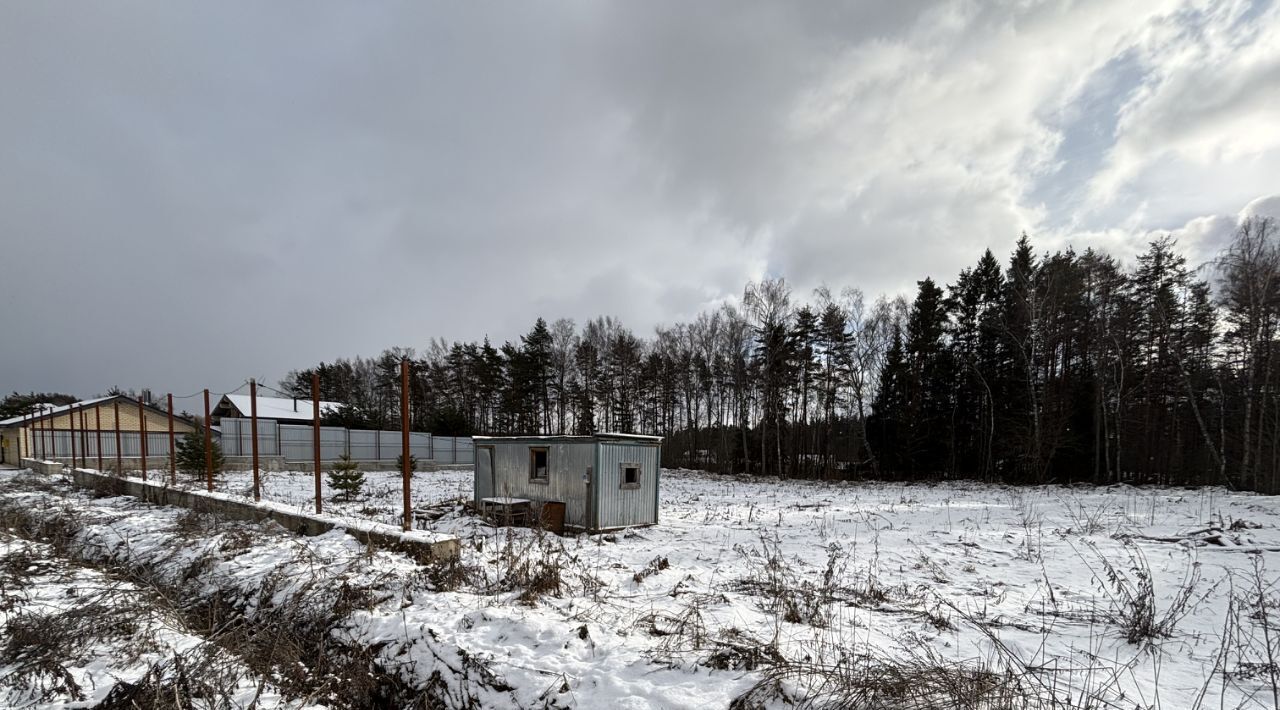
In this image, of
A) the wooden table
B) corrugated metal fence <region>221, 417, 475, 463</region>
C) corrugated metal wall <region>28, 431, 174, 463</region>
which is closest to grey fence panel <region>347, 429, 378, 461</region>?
corrugated metal fence <region>221, 417, 475, 463</region>

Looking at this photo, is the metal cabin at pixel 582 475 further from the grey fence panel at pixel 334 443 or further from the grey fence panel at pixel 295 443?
the grey fence panel at pixel 295 443

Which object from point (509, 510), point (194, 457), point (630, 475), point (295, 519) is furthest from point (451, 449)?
point (295, 519)

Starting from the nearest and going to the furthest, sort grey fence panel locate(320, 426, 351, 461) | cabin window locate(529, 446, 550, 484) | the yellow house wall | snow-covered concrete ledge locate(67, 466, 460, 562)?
snow-covered concrete ledge locate(67, 466, 460, 562) → cabin window locate(529, 446, 550, 484) → grey fence panel locate(320, 426, 351, 461) → the yellow house wall

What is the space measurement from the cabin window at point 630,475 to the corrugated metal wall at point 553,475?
99 centimetres

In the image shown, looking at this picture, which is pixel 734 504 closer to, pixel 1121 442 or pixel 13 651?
pixel 13 651

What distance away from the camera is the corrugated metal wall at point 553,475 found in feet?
36.4

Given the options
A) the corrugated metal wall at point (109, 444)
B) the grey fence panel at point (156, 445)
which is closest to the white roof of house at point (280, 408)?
the grey fence panel at point (156, 445)

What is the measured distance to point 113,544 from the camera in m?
8.08

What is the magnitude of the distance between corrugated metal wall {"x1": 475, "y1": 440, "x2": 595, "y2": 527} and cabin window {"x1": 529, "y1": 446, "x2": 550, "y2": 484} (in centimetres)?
10

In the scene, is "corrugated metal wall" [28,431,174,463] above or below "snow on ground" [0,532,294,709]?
below

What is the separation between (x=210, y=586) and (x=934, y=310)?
33.3 m

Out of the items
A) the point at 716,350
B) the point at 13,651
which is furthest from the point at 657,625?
the point at 716,350

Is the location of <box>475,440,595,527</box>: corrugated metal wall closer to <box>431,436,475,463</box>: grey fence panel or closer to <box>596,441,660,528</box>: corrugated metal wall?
<box>596,441,660,528</box>: corrugated metal wall

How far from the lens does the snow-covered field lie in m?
3.46
